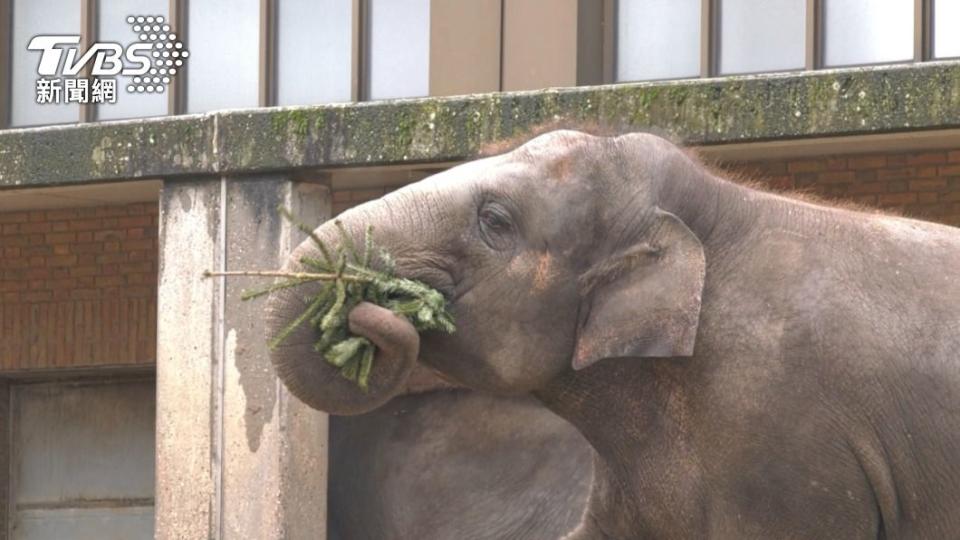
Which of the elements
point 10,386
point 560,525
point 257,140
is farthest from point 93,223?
point 560,525

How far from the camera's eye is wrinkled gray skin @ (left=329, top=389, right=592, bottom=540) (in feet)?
37.6

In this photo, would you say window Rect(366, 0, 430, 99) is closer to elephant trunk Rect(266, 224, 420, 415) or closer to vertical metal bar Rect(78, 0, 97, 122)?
vertical metal bar Rect(78, 0, 97, 122)

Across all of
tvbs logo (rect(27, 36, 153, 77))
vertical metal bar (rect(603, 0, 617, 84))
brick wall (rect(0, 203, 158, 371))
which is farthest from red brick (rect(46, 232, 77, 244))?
vertical metal bar (rect(603, 0, 617, 84))

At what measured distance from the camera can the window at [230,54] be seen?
13742mm

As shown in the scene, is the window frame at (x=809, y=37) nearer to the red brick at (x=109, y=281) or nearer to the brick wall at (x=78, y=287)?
the brick wall at (x=78, y=287)

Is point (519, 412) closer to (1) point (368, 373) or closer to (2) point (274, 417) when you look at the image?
(2) point (274, 417)

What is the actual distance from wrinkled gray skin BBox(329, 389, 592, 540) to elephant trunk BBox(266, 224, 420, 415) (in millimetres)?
3864

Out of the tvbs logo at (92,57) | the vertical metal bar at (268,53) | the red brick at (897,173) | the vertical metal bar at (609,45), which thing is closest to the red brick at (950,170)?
the red brick at (897,173)

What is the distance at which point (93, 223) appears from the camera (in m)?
14.6

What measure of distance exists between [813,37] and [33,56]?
422cm

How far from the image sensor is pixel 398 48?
44.0ft

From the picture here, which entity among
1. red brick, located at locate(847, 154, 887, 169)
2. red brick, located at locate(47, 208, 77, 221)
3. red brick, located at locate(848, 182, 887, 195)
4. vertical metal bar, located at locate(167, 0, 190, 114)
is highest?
vertical metal bar, located at locate(167, 0, 190, 114)

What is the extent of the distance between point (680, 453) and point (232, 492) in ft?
13.6

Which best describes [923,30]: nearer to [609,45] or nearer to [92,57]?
[609,45]
